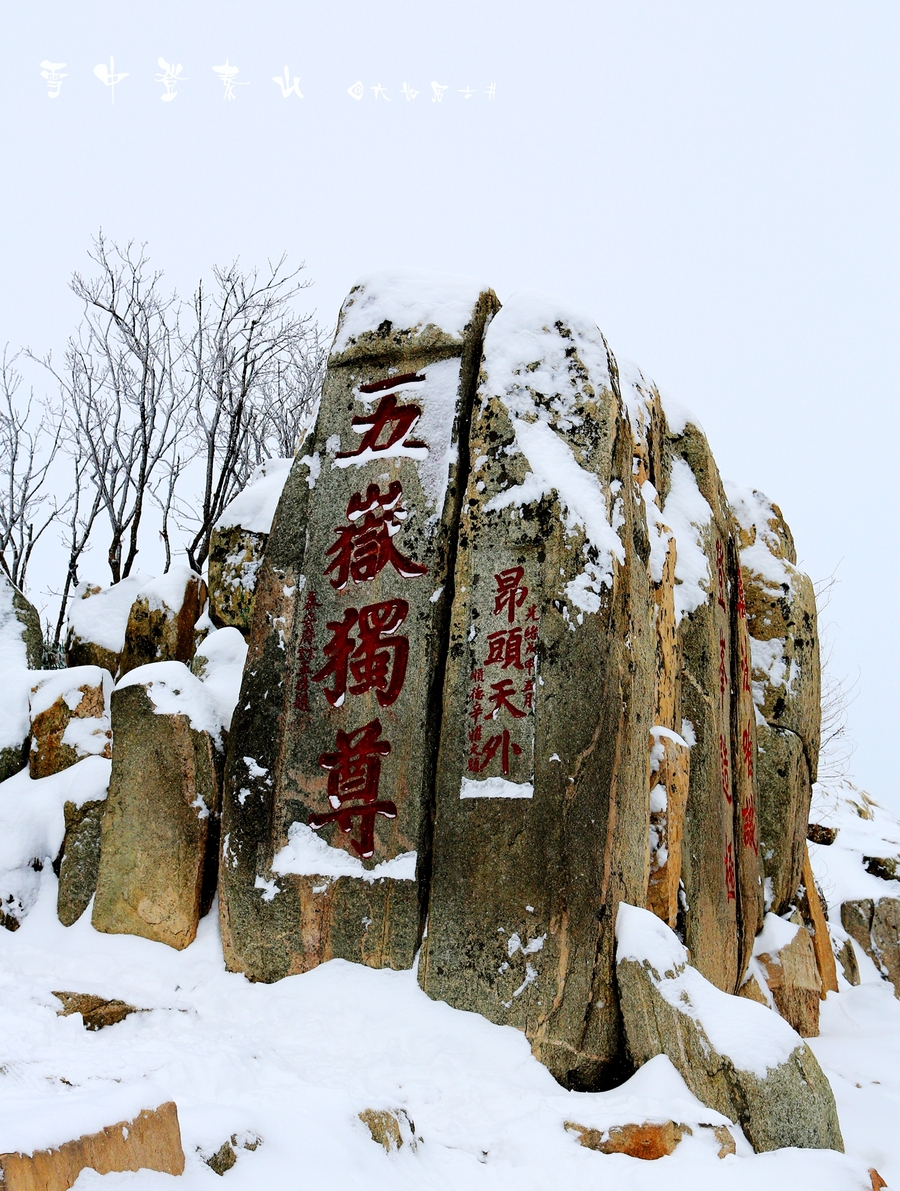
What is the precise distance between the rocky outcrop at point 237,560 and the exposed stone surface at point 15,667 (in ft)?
5.68

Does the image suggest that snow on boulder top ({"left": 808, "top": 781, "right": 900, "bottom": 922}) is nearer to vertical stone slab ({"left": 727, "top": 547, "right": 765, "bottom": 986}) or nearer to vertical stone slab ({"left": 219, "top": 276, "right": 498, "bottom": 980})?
vertical stone slab ({"left": 727, "top": 547, "right": 765, "bottom": 986})

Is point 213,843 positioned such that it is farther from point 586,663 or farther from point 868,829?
point 868,829

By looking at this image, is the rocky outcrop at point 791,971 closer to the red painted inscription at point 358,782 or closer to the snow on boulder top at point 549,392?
the red painted inscription at point 358,782

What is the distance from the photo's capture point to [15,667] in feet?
27.8

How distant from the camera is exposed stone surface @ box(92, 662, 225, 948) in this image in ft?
19.4

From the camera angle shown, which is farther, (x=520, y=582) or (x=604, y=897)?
(x=520, y=582)

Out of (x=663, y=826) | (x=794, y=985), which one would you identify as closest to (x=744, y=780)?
(x=794, y=985)

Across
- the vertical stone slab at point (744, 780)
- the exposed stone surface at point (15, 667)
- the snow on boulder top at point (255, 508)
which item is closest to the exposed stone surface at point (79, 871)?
the exposed stone surface at point (15, 667)

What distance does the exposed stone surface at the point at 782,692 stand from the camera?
846 centimetres

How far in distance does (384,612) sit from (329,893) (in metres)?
1.68

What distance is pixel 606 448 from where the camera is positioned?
563 centimetres

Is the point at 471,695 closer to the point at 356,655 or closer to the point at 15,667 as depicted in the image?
the point at 356,655

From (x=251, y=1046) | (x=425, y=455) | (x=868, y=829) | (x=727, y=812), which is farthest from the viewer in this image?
(x=868, y=829)

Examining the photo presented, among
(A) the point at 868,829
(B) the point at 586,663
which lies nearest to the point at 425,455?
(B) the point at 586,663
